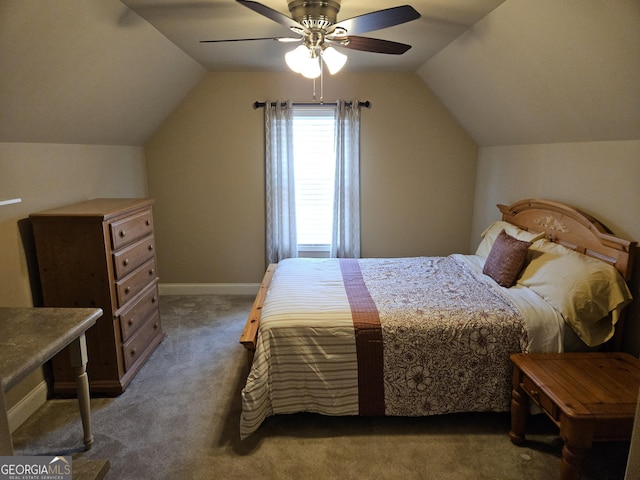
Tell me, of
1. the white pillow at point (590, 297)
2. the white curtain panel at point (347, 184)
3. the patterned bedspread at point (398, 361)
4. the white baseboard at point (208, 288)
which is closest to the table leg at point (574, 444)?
the patterned bedspread at point (398, 361)

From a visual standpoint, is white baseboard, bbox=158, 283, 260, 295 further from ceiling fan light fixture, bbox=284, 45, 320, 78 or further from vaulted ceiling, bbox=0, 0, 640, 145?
ceiling fan light fixture, bbox=284, 45, 320, 78

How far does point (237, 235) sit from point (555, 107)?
3212mm

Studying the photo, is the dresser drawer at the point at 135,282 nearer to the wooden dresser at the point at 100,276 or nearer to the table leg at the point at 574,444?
the wooden dresser at the point at 100,276

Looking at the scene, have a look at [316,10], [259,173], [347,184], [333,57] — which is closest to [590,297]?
[333,57]

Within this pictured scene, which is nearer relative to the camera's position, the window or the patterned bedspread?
the patterned bedspread

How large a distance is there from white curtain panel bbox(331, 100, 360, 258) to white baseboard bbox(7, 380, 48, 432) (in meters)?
2.83

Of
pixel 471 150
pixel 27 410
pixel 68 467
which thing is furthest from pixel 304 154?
pixel 68 467

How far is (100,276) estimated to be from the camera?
2.56 meters

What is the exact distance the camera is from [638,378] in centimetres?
200

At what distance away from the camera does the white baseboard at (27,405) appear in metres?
2.34

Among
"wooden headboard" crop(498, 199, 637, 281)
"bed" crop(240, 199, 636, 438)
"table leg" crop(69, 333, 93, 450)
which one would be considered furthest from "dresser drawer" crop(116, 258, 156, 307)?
"wooden headboard" crop(498, 199, 637, 281)

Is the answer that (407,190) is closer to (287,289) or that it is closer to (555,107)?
(555,107)

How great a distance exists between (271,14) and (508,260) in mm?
2178

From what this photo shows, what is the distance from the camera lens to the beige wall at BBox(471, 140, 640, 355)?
2.36 meters
